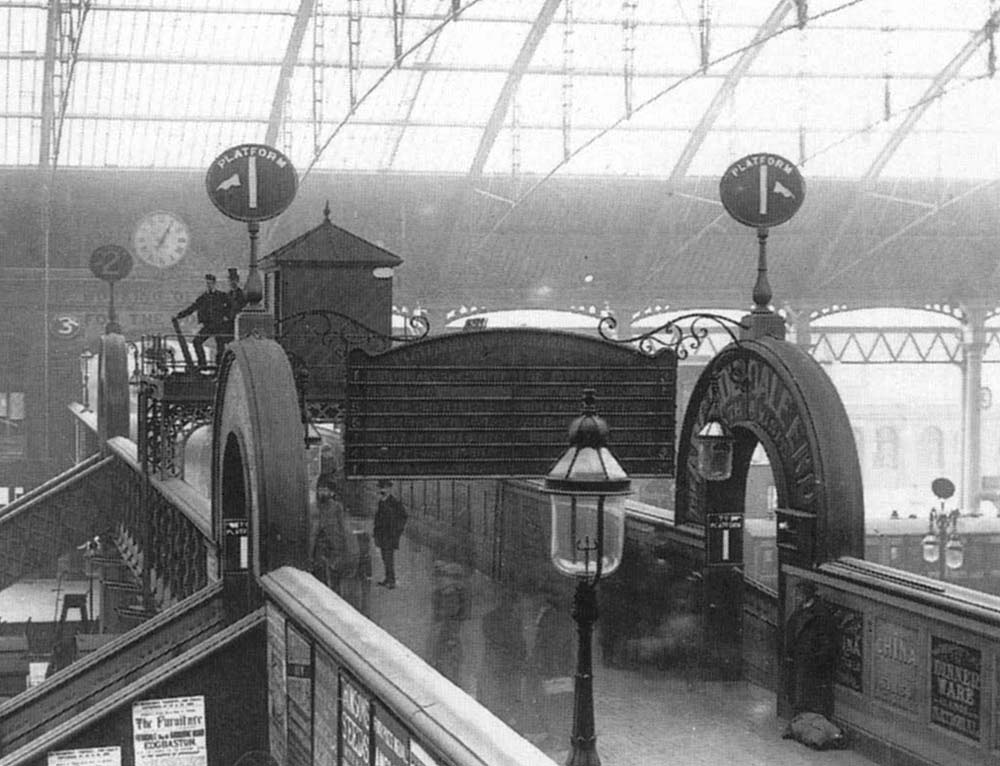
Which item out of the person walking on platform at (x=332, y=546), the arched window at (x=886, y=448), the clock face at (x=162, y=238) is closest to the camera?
the person walking on platform at (x=332, y=546)

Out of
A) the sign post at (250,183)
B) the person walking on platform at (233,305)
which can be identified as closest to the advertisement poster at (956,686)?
the sign post at (250,183)

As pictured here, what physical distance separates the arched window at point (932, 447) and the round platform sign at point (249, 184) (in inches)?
1591

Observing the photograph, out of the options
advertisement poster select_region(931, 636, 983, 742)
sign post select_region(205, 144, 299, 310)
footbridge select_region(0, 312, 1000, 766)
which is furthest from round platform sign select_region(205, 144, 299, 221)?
advertisement poster select_region(931, 636, 983, 742)

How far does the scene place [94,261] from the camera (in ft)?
70.1

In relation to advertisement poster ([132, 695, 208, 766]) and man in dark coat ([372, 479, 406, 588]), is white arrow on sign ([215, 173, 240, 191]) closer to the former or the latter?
advertisement poster ([132, 695, 208, 766])

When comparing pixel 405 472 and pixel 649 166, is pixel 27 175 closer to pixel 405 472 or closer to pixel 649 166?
pixel 649 166

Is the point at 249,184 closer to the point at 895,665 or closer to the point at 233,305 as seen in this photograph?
the point at 895,665

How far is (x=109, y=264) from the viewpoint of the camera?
2125cm

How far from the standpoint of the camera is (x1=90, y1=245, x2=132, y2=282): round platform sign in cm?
2114

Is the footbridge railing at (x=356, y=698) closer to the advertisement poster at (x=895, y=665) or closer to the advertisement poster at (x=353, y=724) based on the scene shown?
the advertisement poster at (x=353, y=724)

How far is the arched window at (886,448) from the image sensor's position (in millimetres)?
46719

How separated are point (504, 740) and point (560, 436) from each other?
6.56 m

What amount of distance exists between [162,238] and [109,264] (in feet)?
38.2

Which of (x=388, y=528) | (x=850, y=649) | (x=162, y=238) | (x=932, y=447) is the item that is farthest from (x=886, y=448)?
(x=850, y=649)
